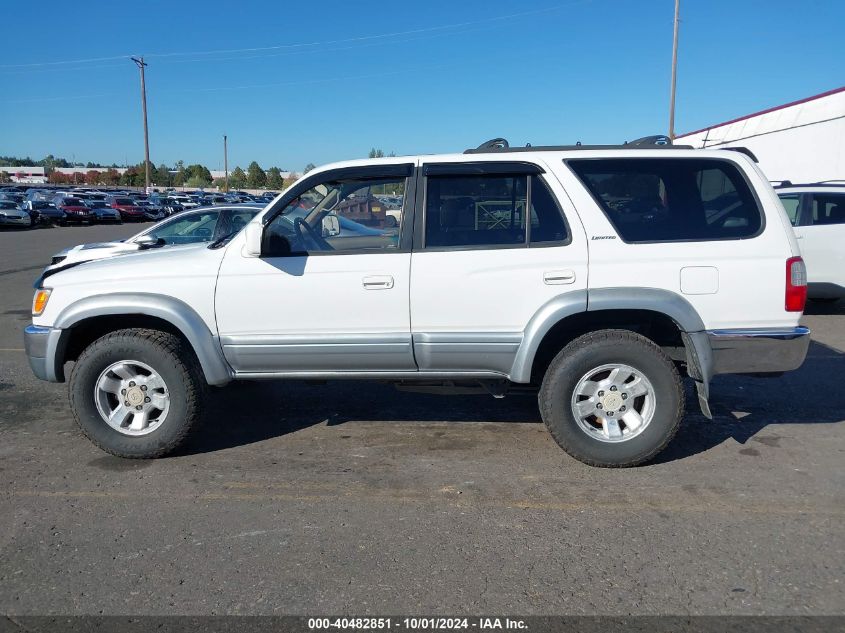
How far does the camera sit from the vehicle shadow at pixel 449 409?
4.98 meters

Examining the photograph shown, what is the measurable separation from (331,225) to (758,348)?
9.19ft

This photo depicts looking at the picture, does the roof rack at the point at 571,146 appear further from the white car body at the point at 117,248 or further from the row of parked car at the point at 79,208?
the row of parked car at the point at 79,208

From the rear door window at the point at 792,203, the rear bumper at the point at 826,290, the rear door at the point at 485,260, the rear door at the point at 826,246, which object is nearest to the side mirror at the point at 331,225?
the rear door at the point at 485,260

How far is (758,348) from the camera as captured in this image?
4215mm

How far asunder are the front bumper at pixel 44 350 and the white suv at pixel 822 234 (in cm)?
887

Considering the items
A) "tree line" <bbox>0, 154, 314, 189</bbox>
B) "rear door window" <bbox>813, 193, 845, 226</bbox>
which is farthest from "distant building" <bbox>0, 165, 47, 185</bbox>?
"rear door window" <bbox>813, 193, 845, 226</bbox>

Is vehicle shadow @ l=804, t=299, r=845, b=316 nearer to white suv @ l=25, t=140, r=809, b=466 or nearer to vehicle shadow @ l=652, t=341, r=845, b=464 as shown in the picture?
vehicle shadow @ l=652, t=341, r=845, b=464

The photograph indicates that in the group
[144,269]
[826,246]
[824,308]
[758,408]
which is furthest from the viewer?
[824,308]

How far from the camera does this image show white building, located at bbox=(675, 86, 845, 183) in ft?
64.9

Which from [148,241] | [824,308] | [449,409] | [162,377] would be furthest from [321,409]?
[824,308]

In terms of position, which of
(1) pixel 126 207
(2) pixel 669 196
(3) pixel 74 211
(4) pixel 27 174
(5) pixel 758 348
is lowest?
(5) pixel 758 348

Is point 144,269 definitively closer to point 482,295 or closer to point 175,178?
point 482,295

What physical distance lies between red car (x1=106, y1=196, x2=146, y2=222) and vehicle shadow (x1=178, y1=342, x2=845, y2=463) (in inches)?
1632

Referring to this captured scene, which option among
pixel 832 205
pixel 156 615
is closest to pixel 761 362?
pixel 156 615
